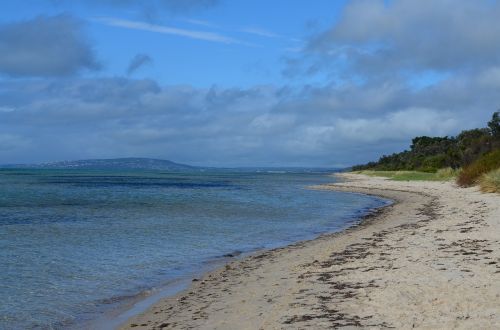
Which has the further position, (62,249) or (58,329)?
(62,249)

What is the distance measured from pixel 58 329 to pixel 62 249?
9.58 m

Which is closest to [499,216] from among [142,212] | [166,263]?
[166,263]

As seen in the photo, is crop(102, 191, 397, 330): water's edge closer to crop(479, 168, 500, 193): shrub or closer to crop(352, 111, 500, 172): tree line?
crop(479, 168, 500, 193): shrub

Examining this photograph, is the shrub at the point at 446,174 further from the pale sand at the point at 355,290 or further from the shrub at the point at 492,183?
the pale sand at the point at 355,290

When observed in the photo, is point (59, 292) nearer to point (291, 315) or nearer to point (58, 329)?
point (58, 329)

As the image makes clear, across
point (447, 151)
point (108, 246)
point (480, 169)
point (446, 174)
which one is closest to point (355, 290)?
point (108, 246)

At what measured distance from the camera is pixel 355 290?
10.4 metres

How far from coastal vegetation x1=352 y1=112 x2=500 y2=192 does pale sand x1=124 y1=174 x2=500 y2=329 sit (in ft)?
77.8

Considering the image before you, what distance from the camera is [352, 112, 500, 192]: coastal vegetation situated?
4391cm

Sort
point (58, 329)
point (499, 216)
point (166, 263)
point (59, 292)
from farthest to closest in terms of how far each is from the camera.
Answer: point (499, 216) < point (166, 263) < point (59, 292) < point (58, 329)

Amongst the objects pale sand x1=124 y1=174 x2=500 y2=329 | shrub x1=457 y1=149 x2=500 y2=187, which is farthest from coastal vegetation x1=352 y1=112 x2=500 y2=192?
pale sand x1=124 y1=174 x2=500 y2=329

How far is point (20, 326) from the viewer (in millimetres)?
10016

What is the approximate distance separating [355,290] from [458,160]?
74.9m

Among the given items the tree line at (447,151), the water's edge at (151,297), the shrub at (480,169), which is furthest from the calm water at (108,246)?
the tree line at (447,151)
